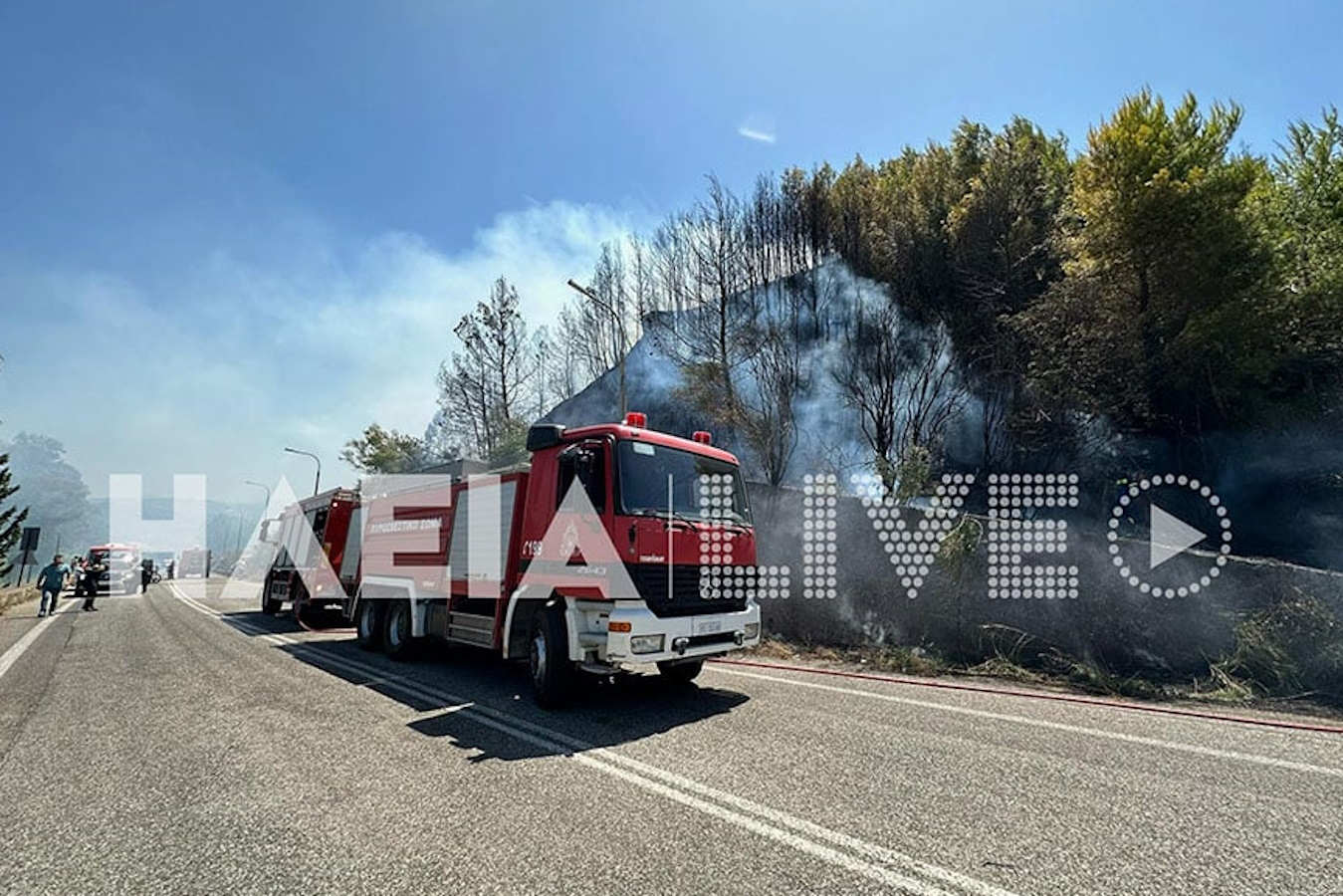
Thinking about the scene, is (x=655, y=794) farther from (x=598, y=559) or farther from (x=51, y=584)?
(x=51, y=584)

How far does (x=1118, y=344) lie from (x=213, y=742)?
16872 millimetres

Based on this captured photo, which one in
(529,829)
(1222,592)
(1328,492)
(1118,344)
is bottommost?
Answer: (529,829)

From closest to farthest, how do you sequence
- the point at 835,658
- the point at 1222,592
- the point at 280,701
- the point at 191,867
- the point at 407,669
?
the point at 191,867, the point at 280,701, the point at 1222,592, the point at 407,669, the point at 835,658

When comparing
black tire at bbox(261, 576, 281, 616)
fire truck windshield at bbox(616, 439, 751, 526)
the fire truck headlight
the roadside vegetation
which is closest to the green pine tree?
black tire at bbox(261, 576, 281, 616)

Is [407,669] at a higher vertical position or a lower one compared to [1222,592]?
lower

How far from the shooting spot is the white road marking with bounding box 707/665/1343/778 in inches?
172

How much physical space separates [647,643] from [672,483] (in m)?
1.66

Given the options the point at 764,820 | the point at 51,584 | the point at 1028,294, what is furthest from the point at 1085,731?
the point at 51,584

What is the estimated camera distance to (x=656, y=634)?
5.80m

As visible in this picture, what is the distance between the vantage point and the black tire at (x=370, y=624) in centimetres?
1030

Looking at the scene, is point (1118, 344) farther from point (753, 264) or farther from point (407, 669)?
point (407, 669)

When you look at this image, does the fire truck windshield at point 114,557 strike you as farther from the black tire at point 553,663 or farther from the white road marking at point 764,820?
the white road marking at point 764,820

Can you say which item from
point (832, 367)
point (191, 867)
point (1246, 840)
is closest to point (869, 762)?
point (1246, 840)

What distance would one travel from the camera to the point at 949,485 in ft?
39.0
